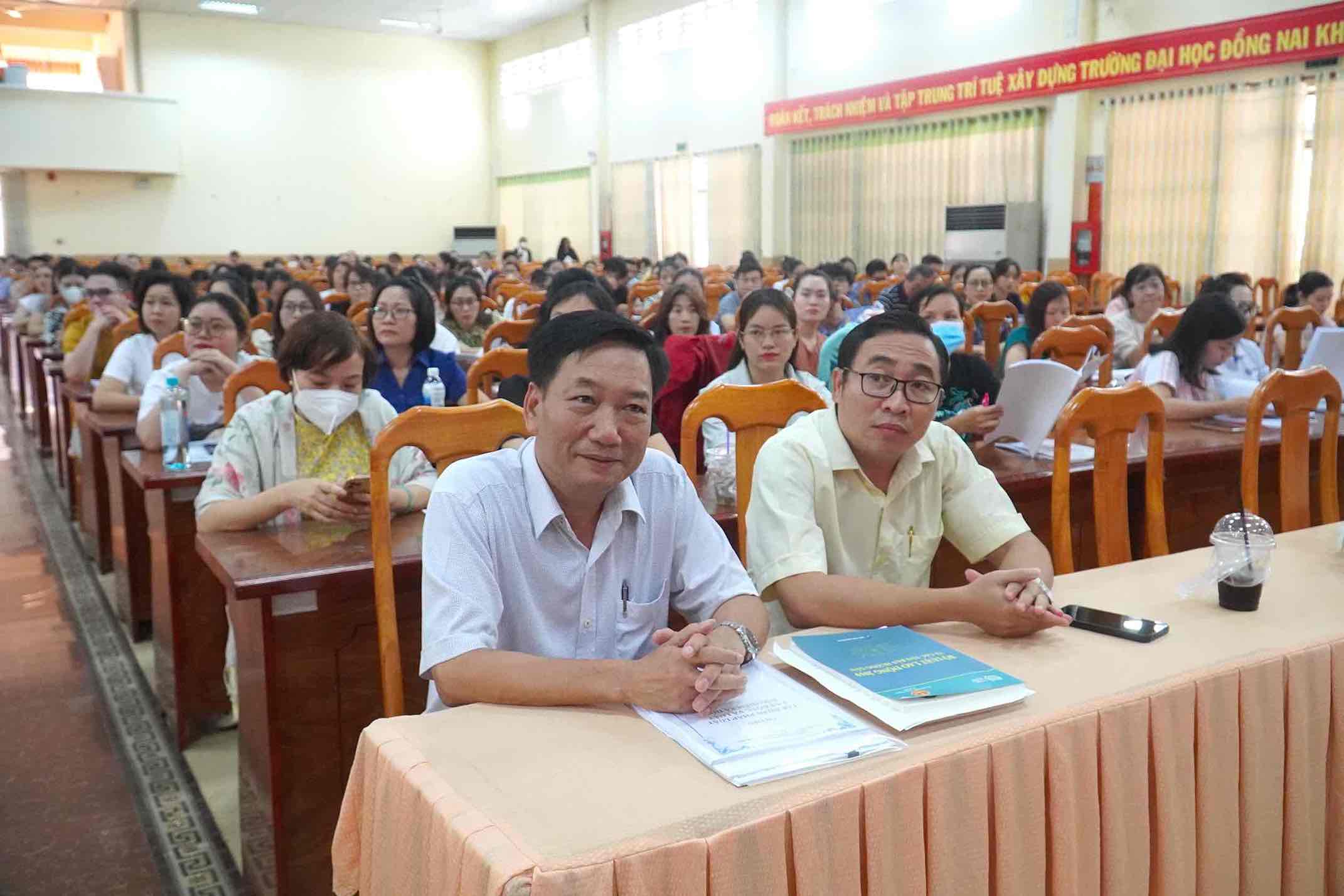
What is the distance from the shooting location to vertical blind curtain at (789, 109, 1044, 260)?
1009cm

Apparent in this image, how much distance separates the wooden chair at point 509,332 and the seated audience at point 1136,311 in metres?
2.80

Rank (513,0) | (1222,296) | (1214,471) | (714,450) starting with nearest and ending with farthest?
(714,450) → (1214,471) → (1222,296) → (513,0)

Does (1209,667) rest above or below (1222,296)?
below

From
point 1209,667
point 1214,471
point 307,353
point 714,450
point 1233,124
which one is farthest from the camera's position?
point 1233,124

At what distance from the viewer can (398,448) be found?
6.36 feet

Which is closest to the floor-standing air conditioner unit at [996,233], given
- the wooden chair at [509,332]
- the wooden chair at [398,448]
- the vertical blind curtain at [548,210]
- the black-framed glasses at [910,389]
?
the wooden chair at [509,332]

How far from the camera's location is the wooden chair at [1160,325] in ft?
16.9

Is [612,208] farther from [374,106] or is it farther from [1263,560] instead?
[1263,560]

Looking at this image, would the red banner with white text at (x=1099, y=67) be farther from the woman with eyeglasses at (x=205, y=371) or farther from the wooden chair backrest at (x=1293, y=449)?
the woman with eyeglasses at (x=205, y=371)

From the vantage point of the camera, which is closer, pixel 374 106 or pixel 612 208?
pixel 612 208

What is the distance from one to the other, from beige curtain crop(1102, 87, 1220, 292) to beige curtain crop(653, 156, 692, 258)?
6.04 meters

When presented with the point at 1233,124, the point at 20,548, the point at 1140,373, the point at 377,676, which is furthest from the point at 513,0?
the point at 377,676

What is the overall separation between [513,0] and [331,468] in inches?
558

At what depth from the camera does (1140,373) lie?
3703mm
